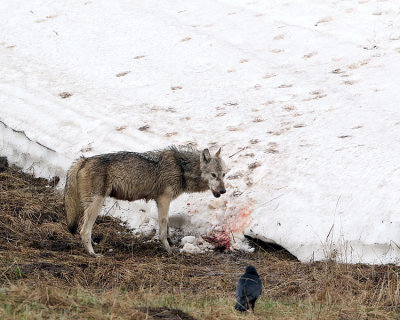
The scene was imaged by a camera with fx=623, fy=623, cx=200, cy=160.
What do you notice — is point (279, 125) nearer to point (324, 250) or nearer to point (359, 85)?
point (359, 85)

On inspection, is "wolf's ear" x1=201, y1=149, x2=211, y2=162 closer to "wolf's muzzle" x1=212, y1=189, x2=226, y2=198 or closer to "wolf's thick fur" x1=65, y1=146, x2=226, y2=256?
"wolf's thick fur" x1=65, y1=146, x2=226, y2=256

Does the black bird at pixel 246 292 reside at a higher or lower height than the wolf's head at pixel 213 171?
higher

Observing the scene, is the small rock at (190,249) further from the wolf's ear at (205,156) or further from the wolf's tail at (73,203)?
the wolf's tail at (73,203)

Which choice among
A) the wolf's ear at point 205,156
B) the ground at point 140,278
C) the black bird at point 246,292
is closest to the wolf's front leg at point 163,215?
the ground at point 140,278

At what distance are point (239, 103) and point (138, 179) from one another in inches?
201

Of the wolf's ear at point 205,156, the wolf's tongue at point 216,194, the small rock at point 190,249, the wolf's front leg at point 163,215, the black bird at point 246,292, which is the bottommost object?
the small rock at point 190,249

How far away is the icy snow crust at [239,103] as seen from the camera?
11289 mm

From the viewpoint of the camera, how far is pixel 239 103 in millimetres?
15570

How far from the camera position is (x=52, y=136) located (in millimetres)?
15016

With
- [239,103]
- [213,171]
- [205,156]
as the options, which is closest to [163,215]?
[213,171]

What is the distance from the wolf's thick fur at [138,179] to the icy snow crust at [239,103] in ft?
2.71

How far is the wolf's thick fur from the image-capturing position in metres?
10.8

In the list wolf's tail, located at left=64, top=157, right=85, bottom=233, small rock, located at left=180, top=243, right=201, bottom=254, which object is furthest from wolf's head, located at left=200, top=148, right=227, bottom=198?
wolf's tail, located at left=64, top=157, right=85, bottom=233

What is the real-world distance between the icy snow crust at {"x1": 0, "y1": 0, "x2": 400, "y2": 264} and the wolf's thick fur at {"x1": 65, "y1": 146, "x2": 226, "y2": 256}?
0.82 metres
